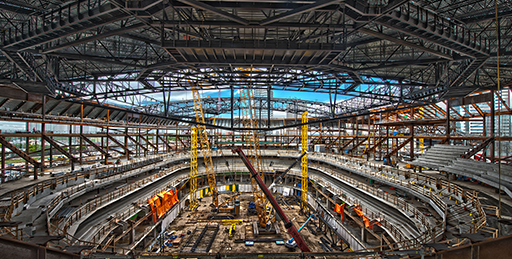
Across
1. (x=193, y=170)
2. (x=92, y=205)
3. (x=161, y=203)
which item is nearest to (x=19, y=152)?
(x=92, y=205)

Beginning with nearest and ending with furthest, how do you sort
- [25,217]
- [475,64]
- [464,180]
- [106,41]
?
1. [25,217]
2. [475,64]
3. [106,41]
4. [464,180]

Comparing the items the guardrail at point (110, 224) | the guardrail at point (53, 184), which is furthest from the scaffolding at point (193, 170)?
the guardrail at point (110, 224)

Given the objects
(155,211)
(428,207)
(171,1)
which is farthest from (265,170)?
(171,1)

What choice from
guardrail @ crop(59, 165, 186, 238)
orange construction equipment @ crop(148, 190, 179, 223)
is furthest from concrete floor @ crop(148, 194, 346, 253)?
guardrail @ crop(59, 165, 186, 238)

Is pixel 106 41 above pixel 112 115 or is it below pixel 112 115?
above

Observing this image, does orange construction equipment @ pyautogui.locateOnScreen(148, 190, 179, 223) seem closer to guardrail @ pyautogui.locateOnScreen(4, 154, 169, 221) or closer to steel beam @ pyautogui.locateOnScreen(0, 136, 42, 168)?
guardrail @ pyautogui.locateOnScreen(4, 154, 169, 221)

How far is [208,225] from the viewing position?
22.8 meters

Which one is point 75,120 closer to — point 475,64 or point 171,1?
point 171,1

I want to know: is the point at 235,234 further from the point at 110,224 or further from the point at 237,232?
the point at 110,224

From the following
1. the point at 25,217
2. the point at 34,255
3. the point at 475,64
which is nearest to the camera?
the point at 34,255

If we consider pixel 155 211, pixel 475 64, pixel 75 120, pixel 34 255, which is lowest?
pixel 155 211

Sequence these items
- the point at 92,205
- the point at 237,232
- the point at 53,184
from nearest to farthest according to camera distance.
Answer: the point at 53,184, the point at 92,205, the point at 237,232

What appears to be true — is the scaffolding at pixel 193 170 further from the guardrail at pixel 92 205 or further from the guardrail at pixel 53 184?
the guardrail at pixel 92 205

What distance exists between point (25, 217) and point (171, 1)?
12.6 meters
